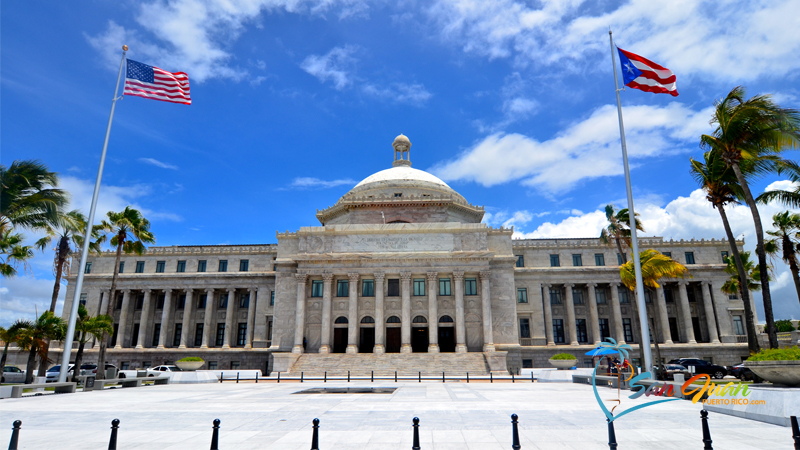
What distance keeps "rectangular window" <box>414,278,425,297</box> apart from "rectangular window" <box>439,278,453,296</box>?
1753 millimetres

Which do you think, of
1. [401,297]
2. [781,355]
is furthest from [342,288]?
[781,355]

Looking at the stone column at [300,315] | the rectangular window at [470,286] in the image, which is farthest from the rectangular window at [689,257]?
the stone column at [300,315]

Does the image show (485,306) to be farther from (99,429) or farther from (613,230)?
(99,429)

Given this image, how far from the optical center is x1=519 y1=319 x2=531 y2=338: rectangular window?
174 ft

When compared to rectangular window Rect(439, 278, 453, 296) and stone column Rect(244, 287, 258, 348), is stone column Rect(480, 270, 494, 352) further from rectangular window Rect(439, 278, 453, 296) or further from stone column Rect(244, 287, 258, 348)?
stone column Rect(244, 287, 258, 348)

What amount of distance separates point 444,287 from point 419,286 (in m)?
2.54

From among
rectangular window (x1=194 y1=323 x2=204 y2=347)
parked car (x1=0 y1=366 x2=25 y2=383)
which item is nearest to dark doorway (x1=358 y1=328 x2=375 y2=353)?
rectangular window (x1=194 y1=323 x2=204 y2=347)

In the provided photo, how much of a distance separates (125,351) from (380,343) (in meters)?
30.6

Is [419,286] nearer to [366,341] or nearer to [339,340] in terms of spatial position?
[366,341]

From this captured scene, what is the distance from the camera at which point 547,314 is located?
5381 centimetres

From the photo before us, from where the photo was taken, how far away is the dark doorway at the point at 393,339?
4853 centimetres

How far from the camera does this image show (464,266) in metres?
47.6

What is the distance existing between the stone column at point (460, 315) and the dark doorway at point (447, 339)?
201 centimetres

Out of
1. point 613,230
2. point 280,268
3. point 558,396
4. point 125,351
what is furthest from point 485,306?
point 125,351
